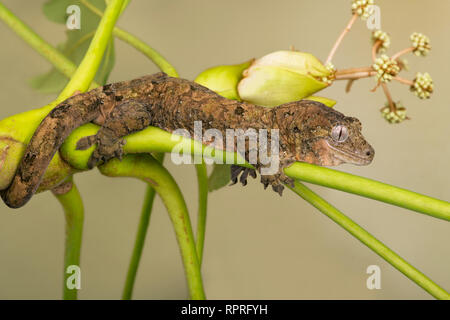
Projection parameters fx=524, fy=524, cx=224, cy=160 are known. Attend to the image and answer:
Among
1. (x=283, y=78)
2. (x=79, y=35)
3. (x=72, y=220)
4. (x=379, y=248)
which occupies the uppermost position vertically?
(x=79, y=35)

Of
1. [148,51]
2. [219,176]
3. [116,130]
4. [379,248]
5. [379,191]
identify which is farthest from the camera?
[219,176]

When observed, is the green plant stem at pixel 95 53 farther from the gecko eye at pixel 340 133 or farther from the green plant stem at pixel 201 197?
the gecko eye at pixel 340 133

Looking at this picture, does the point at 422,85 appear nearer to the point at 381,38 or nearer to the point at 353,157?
the point at 381,38

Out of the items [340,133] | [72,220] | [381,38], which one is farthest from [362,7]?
[72,220]

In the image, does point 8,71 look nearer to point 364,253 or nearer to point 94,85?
point 94,85

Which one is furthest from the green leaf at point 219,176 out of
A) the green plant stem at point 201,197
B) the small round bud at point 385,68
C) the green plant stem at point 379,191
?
the green plant stem at point 379,191
